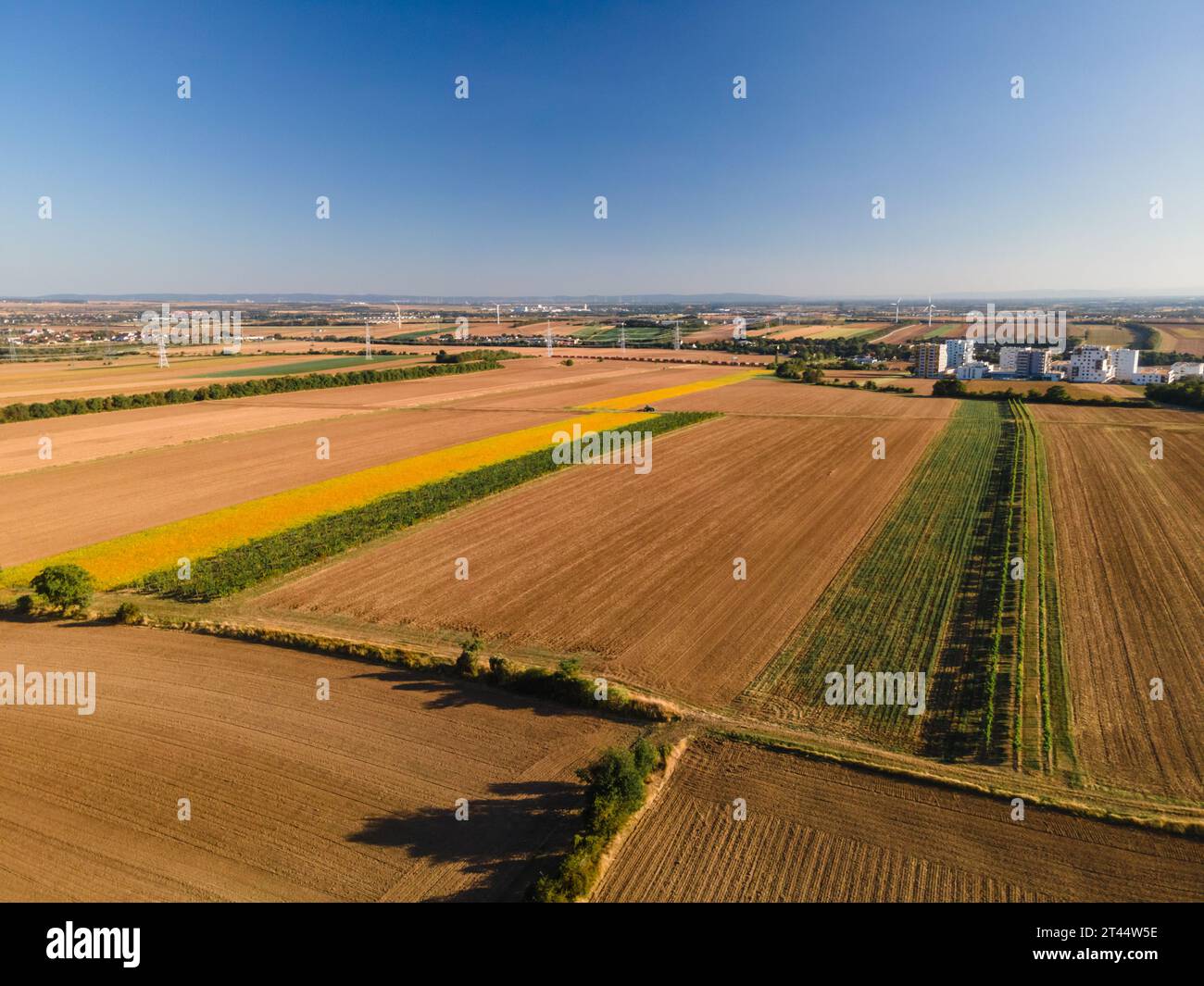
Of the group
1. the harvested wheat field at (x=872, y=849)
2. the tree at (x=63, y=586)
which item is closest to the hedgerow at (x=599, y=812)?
the harvested wheat field at (x=872, y=849)

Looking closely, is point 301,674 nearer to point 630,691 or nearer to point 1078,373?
point 630,691

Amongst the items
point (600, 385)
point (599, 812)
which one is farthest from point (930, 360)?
point (599, 812)

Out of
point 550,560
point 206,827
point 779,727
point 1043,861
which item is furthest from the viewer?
point 550,560

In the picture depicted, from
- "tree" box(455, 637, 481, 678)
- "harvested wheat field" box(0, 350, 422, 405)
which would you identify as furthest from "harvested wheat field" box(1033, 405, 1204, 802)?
"harvested wheat field" box(0, 350, 422, 405)

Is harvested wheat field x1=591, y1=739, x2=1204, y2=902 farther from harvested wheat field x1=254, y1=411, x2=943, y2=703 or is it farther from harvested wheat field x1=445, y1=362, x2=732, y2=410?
harvested wheat field x1=445, y1=362, x2=732, y2=410

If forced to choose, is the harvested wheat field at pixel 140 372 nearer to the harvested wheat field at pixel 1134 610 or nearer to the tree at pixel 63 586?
the tree at pixel 63 586
